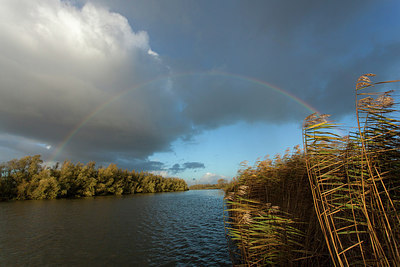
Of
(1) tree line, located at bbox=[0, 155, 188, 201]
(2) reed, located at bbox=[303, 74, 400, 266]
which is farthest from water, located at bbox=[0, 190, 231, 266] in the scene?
(1) tree line, located at bbox=[0, 155, 188, 201]

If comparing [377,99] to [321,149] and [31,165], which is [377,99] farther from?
[31,165]

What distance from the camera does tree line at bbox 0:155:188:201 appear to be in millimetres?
55812

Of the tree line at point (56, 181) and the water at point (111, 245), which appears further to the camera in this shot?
the tree line at point (56, 181)

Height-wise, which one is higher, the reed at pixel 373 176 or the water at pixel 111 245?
the reed at pixel 373 176

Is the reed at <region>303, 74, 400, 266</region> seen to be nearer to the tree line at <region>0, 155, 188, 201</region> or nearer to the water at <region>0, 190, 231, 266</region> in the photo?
the water at <region>0, 190, 231, 266</region>

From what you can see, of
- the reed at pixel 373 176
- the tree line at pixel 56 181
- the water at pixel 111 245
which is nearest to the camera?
the reed at pixel 373 176

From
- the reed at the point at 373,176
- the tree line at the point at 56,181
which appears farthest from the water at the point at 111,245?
the tree line at the point at 56,181

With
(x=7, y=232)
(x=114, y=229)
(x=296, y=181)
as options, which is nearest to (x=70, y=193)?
(x=7, y=232)

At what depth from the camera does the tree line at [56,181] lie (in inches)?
2197

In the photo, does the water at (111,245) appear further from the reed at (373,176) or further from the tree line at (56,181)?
the tree line at (56,181)

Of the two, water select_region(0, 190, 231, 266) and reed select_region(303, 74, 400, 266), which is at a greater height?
reed select_region(303, 74, 400, 266)

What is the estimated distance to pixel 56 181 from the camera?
6072cm

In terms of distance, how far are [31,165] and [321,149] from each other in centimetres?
8678

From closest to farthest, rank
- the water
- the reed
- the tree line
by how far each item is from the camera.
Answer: the reed < the water < the tree line
